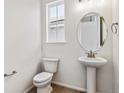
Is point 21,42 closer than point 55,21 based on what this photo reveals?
Yes

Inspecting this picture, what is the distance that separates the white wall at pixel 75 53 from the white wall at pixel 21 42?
0.47 meters

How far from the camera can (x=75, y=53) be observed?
2328 mm

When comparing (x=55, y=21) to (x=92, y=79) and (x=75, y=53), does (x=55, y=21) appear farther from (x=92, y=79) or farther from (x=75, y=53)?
(x=92, y=79)

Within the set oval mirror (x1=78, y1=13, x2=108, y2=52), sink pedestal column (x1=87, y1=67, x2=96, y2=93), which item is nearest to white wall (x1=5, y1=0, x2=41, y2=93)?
oval mirror (x1=78, y1=13, x2=108, y2=52)

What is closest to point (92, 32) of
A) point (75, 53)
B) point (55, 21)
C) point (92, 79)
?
point (75, 53)

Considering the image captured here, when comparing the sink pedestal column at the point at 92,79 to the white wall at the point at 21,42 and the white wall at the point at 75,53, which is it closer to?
the white wall at the point at 75,53

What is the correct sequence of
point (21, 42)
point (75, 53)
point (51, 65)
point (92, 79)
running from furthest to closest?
point (51, 65) < point (75, 53) < point (21, 42) < point (92, 79)

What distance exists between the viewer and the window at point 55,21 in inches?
103

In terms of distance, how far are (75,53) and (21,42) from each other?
4.18 feet

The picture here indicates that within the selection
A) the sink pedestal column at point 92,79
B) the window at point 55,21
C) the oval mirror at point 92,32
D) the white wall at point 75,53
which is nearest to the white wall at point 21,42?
the window at point 55,21

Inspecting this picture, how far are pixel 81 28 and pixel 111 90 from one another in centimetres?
148

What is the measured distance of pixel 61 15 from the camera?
2648mm
